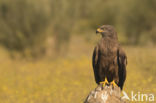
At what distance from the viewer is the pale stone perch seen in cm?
547

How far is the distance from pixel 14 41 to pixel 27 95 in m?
7.18

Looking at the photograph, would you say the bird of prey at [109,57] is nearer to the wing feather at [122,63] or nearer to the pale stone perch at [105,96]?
the wing feather at [122,63]

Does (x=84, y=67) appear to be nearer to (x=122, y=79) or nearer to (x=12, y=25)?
(x=12, y=25)

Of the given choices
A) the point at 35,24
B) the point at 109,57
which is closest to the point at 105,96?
the point at 109,57

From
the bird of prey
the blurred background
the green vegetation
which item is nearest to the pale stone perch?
the bird of prey

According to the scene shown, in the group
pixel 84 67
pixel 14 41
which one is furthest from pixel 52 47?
pixel 84 67

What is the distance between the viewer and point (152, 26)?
75.5 feet

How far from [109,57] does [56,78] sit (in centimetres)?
653

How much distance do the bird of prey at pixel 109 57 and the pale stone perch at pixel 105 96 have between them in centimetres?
24

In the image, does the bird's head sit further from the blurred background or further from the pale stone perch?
the blurred background

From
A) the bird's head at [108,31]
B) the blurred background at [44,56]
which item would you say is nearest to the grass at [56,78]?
the blurred background at [44,56]

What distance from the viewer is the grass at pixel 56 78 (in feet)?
28.0

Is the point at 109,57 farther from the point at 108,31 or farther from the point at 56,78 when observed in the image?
the point at 56,78

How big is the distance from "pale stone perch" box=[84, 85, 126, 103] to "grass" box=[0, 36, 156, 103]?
50.0 inches
